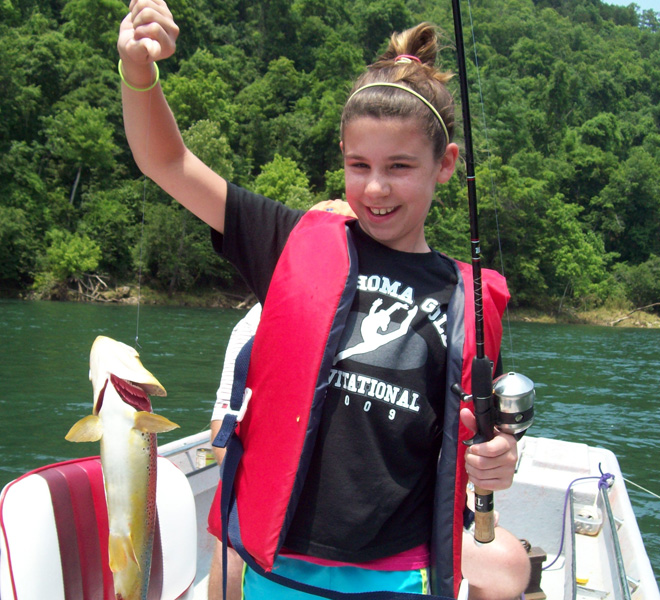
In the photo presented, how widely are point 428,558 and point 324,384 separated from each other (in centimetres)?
55

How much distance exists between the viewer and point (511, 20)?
8900 centimetres

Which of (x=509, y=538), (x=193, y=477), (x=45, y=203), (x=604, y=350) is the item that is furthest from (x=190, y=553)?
(x=45, y=203)

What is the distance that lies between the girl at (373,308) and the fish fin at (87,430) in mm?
564

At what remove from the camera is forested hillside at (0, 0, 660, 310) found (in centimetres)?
4003

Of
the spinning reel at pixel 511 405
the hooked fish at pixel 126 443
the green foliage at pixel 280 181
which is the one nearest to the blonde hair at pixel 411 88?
the spinning reel at pixel 511 405

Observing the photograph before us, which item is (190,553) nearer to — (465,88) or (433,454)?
(433,454)

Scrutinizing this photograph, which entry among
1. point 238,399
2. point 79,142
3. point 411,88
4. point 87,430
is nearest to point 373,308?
point 238,399

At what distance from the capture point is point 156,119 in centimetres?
185

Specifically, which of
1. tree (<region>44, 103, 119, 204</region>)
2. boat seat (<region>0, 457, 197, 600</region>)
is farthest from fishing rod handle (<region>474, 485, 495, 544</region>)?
tree (<region>44, 103, 119, 204</region>)

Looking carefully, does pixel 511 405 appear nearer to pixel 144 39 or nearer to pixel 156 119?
pixel 156 119

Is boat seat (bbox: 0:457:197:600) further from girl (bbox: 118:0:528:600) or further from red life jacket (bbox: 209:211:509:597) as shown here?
girl (bbox: 118:0:528:600)

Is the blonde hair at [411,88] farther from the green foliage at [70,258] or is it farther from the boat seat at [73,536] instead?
the green foliage at [70,258]

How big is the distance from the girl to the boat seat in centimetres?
104

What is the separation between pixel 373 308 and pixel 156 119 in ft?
2.58
